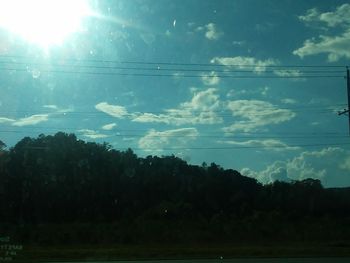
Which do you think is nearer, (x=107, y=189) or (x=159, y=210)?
(x=159, y=210)

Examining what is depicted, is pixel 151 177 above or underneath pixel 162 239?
above

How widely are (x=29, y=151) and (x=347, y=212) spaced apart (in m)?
44.7

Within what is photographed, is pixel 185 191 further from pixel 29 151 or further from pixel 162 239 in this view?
pixel 162 239

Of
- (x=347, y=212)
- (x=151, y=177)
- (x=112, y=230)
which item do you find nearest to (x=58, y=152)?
(x=151, y=177)

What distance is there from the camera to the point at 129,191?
3346 inches

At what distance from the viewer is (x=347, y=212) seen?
81.9m

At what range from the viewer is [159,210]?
74.2 metres

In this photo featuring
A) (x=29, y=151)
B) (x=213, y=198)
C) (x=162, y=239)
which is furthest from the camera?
(x=213, y=198)

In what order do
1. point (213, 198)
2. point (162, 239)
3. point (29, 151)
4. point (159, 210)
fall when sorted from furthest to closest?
point (213, 198)
point (29, 151)
point (159, 210)
point (162, 239)

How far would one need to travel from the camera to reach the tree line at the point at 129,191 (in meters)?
75.4

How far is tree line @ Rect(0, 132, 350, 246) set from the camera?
75.4 metres

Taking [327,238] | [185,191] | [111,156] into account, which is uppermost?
[111,156]

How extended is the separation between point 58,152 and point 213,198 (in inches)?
920

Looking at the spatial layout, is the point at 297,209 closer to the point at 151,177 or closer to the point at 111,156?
the point at 151,177
